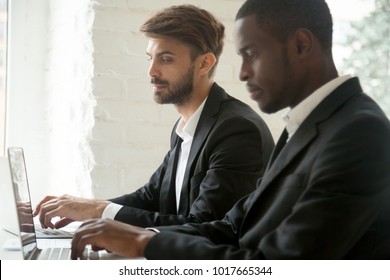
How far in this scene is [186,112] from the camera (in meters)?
1.61

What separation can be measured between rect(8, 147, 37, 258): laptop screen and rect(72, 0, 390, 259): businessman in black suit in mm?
176

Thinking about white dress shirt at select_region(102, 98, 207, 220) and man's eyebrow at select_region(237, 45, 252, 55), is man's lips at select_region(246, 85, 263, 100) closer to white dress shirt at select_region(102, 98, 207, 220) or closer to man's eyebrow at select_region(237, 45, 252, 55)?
man's eyebrow at select_region(237, 45, 252, 55)

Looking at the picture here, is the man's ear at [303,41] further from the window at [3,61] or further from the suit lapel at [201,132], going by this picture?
the window at [3,61]

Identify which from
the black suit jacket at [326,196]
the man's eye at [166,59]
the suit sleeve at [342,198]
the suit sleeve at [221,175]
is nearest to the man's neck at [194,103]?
the man's eye at [166,59]

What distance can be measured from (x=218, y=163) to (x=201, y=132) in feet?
0.46

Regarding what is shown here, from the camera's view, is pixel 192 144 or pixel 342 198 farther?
pixel 192 144

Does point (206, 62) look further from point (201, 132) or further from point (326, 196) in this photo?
point (326, 196)

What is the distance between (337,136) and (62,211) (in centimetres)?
76

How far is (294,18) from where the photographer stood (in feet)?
3.08

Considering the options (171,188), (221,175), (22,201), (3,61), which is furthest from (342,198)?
(3,61)

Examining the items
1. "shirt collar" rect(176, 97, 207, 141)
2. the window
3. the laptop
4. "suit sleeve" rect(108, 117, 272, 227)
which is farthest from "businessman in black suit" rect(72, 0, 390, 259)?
the window

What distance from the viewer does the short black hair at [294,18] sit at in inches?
36.9

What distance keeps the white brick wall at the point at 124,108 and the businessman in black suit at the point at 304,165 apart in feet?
2.84

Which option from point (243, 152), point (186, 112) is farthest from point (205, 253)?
point (186, 112)
